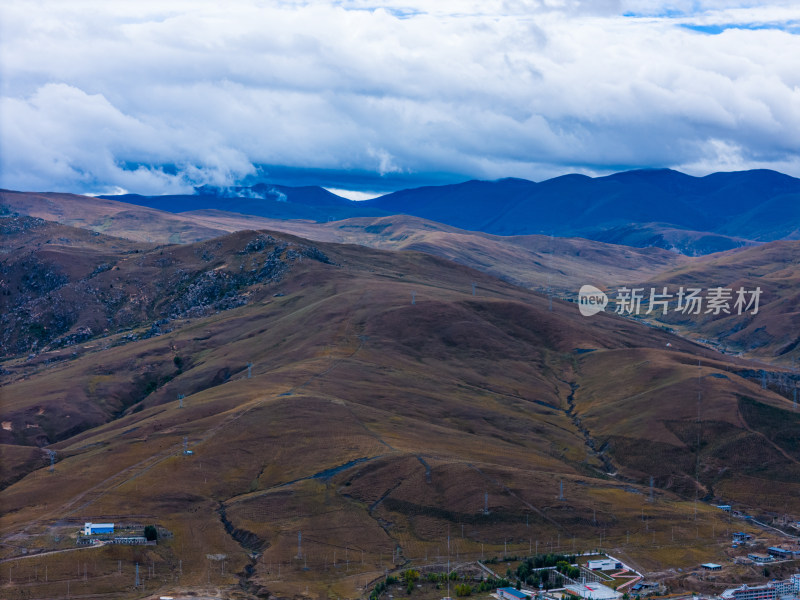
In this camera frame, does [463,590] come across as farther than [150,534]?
No

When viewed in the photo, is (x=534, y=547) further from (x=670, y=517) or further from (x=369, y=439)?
(x=369, y=439)

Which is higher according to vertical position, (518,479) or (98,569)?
(518,479)

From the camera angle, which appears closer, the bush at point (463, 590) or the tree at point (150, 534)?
the bush at point (463, 590)

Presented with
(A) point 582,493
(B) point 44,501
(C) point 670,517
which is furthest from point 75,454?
(C) point 670,517

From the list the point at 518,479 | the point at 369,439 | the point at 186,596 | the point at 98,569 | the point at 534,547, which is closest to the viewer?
the point at 186,596

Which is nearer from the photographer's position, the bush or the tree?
the bush

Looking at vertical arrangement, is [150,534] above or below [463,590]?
below

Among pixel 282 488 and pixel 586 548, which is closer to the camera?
pixel 586 548

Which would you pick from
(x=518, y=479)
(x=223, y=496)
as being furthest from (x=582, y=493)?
(x=223, y=496)

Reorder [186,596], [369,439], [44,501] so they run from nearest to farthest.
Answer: [186,596] < [44,501] < [369,439]
